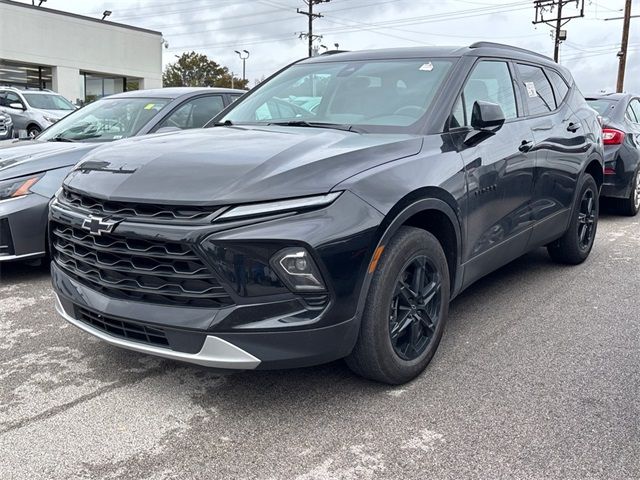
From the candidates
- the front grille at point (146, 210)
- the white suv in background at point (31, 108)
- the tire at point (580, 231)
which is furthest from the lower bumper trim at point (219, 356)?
the white suv in background at point (31, 108)

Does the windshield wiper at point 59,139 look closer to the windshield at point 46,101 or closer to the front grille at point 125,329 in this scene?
the front grille at point 125,329

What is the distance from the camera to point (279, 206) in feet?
8.61

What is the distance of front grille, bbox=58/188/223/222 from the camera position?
8.55 ft

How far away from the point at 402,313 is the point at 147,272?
48.8 inches

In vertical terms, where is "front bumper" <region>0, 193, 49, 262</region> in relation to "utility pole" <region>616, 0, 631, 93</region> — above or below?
below

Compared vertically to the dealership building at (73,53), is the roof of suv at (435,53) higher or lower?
lower

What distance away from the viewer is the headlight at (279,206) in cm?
259

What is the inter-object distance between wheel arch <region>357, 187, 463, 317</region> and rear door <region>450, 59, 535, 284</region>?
0.14m

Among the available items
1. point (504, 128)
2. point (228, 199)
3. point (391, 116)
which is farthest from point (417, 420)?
point (504, 128)

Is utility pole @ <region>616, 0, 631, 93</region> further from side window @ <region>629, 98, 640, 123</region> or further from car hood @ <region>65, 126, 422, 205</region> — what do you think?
car hood @ <region>65, 126, 422, 205</region>

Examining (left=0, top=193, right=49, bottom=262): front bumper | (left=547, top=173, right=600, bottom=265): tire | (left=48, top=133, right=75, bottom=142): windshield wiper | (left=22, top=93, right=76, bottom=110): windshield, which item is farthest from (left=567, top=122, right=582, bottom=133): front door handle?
(left=22, top=93, right=76, bottom=110): windshield

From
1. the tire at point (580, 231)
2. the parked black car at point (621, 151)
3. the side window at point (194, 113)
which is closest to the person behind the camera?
the tire at point (580, 231)

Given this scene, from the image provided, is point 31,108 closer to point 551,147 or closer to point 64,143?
point 64,143

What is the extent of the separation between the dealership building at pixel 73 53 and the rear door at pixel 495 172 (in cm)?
3079
